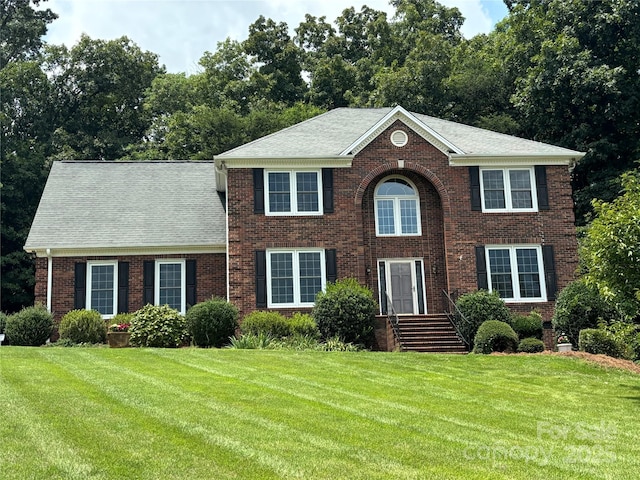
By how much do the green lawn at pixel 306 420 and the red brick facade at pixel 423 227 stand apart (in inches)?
313

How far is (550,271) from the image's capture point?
76.6 feet

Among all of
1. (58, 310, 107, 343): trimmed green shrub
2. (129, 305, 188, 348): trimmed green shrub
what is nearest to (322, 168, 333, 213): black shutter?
(129, 305, 188, 348): trimmed green shrub

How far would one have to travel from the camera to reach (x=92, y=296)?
77.1 feet

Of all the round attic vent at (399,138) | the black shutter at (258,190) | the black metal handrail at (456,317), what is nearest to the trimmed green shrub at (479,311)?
the black metal handrail at (456,317)

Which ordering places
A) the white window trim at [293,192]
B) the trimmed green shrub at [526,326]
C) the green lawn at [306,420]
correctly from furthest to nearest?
the white window trim at [293,192] < the trimmed green shrub at [526,326] < the green lawn at [306,420]

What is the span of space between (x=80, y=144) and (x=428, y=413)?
37.6 meters

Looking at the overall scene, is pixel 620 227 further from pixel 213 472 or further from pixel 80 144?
pixel 80 144

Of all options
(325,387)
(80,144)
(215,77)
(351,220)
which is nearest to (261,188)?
(351,220)

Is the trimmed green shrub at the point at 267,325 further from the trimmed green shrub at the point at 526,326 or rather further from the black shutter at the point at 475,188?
the black shutter at the point at 475,188

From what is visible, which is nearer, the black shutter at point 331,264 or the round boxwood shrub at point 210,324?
the round boxwood shrub at point 210,324

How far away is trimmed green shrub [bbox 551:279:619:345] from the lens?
2061 centimetres

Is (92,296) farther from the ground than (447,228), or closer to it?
closer to it

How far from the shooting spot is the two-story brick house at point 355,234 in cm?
2294

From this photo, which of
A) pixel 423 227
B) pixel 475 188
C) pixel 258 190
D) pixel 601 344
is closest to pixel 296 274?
pixel 258 190
